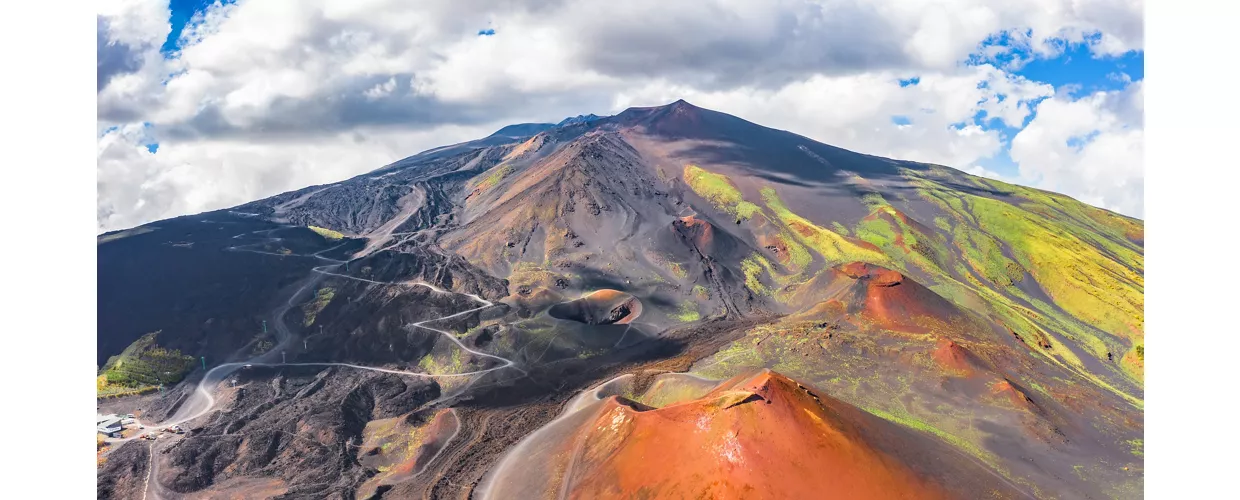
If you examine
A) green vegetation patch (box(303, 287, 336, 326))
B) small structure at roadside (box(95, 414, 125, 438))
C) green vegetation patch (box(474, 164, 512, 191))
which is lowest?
small structure at roadside (box(95, 414, 125, 438))

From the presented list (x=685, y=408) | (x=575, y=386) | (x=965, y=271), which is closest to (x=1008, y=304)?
(x=965, y=271)

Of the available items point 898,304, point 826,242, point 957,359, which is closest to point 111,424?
point 957,359

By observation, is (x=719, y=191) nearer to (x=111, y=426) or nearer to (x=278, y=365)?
(x=278, y=365)

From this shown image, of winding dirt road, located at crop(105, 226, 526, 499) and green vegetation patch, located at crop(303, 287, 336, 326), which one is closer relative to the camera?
winding dirt road, located at crop(105, 226, 526, 499)

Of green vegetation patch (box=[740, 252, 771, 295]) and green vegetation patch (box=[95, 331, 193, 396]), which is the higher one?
green vegetation patch (box=[740, 252, 771, 295])

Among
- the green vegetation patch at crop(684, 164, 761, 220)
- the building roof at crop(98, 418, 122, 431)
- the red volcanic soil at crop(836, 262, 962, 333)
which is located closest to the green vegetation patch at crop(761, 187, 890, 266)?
the green vegetation patch at crop(684, 164, 761, 220)

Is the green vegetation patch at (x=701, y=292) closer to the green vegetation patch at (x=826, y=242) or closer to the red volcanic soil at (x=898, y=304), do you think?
the red volcanic soil at (x=898, y=304)

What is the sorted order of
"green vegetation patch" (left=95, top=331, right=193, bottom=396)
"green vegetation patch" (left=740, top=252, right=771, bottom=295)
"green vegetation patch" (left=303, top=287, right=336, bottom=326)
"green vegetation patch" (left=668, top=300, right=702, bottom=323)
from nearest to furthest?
"green vegetation patch" (left=95, top=331, right=193, bottom=396) → "green vegetation patch" (left=303, top=287, right=336, bottom=326) → "green vegetation patch" (left=668, top=300, right=702, bottom=323) → "green vegetation patch" (left=740, top=252, right=771, bottom=295)

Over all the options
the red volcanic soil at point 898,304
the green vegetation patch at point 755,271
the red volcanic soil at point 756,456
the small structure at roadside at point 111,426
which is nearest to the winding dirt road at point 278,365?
the small structure at roadside at point 111,426

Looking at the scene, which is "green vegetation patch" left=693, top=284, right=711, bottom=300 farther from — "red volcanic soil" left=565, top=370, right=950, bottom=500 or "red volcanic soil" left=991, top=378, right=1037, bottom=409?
"red volcanic soil" left=565, top=370, right=950, bottom=500
